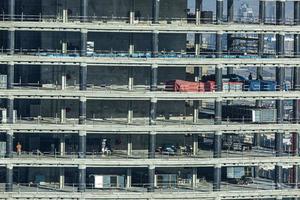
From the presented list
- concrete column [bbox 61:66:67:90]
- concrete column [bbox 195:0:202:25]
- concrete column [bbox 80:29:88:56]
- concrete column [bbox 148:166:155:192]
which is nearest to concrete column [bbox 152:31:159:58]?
concrete column [bbox 195:0:202:25]

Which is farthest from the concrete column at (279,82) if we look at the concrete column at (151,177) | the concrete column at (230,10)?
the concrete column at (151,177)

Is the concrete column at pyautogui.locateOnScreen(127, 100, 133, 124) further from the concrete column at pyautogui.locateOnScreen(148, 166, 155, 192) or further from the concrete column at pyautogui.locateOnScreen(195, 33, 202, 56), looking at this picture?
the concrete column at pyautogui.locateOnScreen(195, 33, 202, 56)

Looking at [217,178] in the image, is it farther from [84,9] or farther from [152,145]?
[84,9]

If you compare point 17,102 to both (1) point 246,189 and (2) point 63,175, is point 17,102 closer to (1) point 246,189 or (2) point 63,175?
(2) point 63,175

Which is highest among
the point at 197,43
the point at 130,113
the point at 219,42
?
the point at 197,43

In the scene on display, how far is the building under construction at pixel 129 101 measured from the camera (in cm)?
9894

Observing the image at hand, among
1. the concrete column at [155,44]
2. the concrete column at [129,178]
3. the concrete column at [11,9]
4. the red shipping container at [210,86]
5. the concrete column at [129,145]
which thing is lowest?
the concrete column at [129,178]

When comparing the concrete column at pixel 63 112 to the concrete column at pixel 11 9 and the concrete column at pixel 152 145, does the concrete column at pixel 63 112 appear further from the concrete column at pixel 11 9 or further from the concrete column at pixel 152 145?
the concrete column at pixel 11 9

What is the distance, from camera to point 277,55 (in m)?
106

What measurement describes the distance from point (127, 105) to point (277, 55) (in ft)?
67.2

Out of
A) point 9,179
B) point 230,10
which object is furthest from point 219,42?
point 9,179

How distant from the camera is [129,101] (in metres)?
105

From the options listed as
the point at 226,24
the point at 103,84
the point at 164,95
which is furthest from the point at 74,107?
the point at 226,24

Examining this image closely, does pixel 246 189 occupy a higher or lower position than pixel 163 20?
lower
